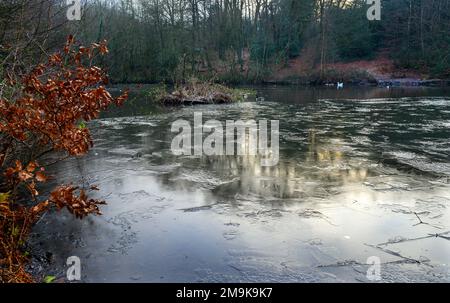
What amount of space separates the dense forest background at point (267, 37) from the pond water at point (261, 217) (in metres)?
28.0

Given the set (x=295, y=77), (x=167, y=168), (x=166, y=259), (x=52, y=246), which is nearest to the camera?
(x=166, y=259)

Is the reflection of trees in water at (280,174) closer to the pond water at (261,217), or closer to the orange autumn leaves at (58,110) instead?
the pond water at (261,217)

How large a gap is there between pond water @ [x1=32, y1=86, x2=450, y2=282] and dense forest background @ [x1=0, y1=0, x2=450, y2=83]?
28.0 meters

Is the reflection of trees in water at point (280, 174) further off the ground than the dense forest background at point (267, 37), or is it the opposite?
the dense forest background at point (267, 37)

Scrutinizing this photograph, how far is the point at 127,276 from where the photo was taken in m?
3.58

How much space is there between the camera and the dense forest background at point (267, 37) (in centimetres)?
3650

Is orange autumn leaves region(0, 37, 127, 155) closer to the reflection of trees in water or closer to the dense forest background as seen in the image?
the reflection of trees in water

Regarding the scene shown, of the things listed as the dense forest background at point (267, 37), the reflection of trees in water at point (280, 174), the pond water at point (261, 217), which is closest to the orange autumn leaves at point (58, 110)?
the pond water at point (261, 217)

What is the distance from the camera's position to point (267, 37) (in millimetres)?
40500

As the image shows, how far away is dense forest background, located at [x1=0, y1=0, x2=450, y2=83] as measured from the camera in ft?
120

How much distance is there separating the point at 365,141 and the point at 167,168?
5.07 metres

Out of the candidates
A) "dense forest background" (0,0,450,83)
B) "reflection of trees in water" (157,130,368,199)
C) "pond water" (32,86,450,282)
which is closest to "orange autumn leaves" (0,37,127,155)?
"pond water" (32,86,450,282)
